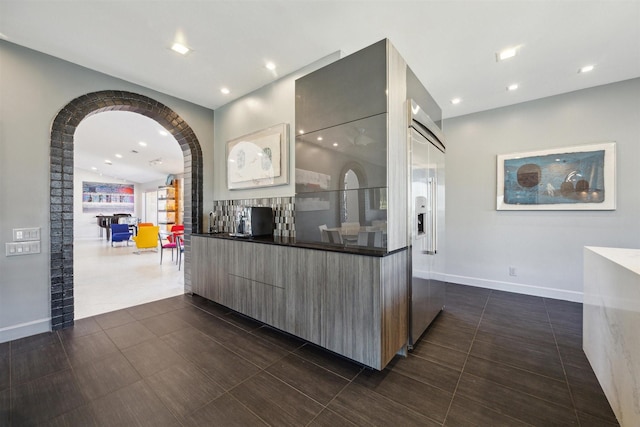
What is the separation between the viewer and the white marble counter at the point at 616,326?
4.29 feet

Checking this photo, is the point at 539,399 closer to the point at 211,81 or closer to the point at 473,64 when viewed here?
the point at 473,64

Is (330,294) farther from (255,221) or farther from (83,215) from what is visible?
(83,215)

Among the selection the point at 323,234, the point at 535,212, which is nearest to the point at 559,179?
the point at 535,212

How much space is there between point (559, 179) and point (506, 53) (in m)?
2.03

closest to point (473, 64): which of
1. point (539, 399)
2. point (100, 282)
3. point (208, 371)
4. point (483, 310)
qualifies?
point (483, 310)

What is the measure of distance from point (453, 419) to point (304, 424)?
2.95 feet

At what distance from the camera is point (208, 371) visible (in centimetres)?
197

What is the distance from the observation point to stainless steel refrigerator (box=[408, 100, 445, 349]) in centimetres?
227

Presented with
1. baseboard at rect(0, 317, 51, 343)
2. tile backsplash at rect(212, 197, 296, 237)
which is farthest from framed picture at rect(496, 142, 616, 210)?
baseboard at rect(0, 317, 51, 343)

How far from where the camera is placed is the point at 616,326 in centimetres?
154

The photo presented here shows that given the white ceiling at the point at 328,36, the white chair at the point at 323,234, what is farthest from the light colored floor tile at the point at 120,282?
the white ceiling at the point at 328,36

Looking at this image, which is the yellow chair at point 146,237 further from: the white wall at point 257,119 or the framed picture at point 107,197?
the framed picture at point 107,197

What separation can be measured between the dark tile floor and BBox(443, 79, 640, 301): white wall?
1068mm

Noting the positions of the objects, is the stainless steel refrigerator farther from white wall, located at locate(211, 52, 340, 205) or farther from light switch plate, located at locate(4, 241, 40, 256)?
light switch plate, located at locate(4, 241, 40, 256)
